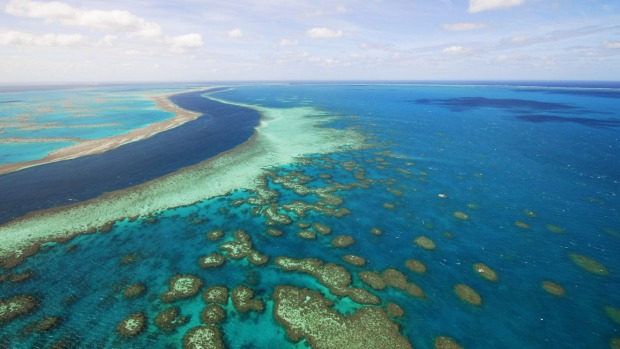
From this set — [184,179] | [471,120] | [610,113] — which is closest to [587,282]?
[184,179]

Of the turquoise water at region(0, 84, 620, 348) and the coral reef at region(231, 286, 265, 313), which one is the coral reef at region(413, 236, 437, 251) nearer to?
the turquoise water at region(0, 84, 620, 348)

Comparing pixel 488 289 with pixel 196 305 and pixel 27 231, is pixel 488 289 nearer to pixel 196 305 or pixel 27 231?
pixel 196 305

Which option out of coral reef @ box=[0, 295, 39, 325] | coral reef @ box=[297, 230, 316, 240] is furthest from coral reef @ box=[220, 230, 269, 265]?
coral reef @ box=[0, 295, 39, 325]

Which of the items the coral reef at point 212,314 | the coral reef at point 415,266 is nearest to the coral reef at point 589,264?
the coral reef at point 415,266

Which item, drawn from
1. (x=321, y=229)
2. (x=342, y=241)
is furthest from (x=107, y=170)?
(x=342, y=241)

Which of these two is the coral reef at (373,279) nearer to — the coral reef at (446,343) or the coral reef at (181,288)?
the coral reef at (446,343)

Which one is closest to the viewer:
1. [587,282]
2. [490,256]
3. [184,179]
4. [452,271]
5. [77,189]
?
[587,282]

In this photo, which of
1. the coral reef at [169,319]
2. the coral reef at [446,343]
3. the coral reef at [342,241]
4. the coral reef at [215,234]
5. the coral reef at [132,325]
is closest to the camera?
the coral reef at [446,343]
